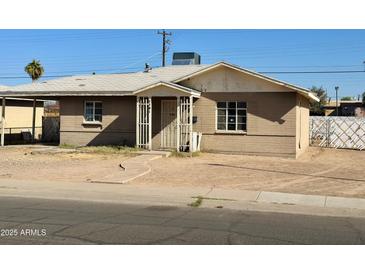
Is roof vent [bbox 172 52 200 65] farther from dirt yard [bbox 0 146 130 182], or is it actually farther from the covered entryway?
dirt yard [bbox 0 146 130 182]

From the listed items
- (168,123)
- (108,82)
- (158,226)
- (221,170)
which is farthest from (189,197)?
(108,82)

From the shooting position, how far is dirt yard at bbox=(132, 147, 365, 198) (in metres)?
12.6

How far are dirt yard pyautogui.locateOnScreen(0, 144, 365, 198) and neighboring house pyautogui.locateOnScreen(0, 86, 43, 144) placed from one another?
9435 mm

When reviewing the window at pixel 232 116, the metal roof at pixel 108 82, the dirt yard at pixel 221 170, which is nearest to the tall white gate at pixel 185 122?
the dirt yard at pixel 221 170

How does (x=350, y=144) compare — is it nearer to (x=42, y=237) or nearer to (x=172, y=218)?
(x=172, y=218)

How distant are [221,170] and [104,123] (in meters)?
9.32

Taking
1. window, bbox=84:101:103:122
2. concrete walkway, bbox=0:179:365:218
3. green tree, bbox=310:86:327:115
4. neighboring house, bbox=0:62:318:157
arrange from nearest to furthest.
Result: 1. concrete walkway, bbox=0:179:365:218
2. neighboring house, bbox=0:62:318:157
3. window, bbox=84:101:103:122
4. green tree, bbox=310:86:327:115

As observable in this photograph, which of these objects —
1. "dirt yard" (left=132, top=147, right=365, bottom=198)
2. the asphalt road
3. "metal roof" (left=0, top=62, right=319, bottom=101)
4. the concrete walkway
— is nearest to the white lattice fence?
"metal roof" (left=0, top=62, right=319, bottom=101)

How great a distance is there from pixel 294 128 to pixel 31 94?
43.9 ft

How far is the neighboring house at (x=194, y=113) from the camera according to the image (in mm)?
20297

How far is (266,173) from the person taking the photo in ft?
49.7

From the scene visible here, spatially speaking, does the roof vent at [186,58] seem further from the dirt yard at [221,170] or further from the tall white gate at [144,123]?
the dirt yard at [221,170]

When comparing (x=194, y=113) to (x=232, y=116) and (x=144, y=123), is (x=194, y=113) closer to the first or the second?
(x=232, y=116)

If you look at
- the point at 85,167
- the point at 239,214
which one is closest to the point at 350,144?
the point at 85,167
